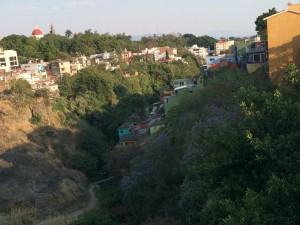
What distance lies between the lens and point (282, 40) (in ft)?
41.0

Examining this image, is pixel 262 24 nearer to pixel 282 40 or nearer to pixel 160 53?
pixel 282 40

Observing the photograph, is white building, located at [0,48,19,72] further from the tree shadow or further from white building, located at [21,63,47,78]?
the tree shadow

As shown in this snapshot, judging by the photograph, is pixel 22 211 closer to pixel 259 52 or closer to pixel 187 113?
pixel 187 113

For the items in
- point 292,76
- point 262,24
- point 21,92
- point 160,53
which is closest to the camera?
point 292,76

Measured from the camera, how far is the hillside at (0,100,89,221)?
17312 mm

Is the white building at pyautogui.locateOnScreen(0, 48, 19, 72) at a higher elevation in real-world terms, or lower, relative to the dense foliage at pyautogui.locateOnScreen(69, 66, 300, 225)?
higher

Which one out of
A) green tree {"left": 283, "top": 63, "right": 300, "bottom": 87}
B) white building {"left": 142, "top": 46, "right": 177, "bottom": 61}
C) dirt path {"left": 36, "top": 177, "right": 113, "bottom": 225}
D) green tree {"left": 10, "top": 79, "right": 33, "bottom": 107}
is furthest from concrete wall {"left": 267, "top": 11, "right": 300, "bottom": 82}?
white building {"left": 142, "top": 46, "right": 177, "bottom": 61}

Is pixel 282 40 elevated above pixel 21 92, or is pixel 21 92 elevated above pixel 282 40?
pixel 282 40

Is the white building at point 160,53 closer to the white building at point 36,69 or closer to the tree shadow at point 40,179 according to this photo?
the white building at point 36,69

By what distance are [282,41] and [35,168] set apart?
1288 centimetres

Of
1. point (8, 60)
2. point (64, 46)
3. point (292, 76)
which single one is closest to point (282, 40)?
point (292, 76)

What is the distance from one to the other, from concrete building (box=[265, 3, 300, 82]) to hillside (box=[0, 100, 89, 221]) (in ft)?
33.5

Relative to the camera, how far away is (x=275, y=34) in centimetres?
1258

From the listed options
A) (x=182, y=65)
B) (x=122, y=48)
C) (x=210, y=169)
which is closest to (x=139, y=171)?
(x=210, y=169)
